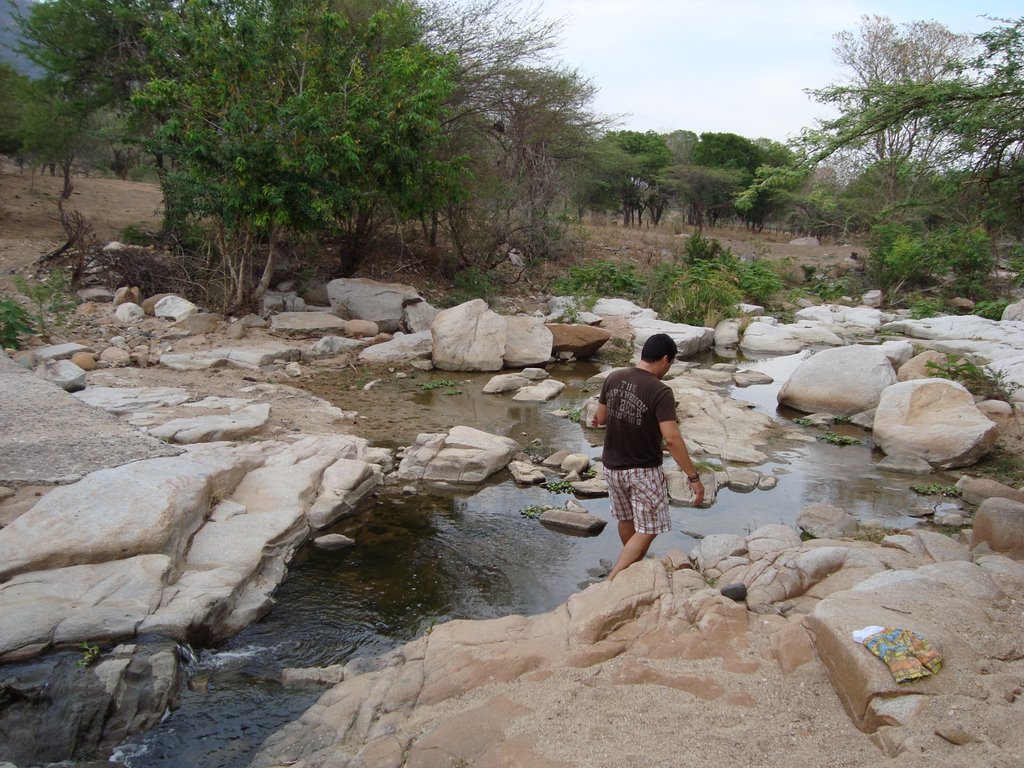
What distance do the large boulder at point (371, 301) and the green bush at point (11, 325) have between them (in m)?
5.08

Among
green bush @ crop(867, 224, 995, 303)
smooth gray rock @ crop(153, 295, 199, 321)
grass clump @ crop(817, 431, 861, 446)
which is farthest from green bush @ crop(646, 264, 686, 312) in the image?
smooth gray rock @ crop(153, 295, 199, 321)

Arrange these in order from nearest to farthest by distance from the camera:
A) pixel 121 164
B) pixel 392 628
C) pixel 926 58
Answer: pixel 392 628 < pixel 926 58 < pixel 121 164

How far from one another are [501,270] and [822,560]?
14076mm

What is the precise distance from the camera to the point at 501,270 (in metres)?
17.9

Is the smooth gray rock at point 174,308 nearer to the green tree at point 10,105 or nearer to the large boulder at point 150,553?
the large boulder at point 150,553

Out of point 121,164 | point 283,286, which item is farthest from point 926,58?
point 121,164

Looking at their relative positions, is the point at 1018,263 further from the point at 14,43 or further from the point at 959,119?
the point at 14,43

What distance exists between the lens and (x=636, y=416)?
4449mm

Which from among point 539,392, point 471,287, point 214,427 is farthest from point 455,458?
point 471,287

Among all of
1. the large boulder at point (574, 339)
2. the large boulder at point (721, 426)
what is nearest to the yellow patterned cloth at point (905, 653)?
the large boulder at point (721, 426)

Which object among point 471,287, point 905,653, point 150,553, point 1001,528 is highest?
point 471,287

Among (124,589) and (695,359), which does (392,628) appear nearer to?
(124,589)

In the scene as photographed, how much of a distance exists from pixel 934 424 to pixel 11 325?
11188 mm

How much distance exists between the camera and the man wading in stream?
4.39 meters
